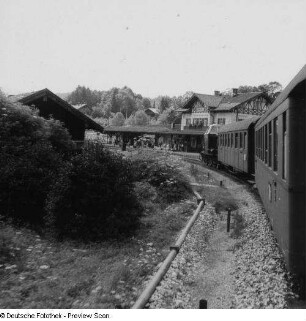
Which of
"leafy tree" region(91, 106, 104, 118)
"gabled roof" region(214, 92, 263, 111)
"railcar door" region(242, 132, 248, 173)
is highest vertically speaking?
"leafy tree" region(91, 106, 104, 118)

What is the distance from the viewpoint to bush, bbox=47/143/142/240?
9.19 metres

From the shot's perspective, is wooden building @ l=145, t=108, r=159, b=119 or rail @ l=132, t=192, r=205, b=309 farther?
wooden building @ l=145, t=108, r=159, b=119

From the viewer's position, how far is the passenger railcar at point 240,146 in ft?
48.8

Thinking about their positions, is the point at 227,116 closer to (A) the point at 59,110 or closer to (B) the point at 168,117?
(A) the point at 59,110

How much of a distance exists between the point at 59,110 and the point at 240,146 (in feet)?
28.7

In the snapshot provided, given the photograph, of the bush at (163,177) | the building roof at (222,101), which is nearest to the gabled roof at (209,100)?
the building roof at (222,101)

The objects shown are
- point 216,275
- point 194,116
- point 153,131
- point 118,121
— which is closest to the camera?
point 216,275

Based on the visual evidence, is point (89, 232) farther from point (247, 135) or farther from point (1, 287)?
point (247, 135)

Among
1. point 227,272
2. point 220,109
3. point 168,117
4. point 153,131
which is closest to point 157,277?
point 227,272

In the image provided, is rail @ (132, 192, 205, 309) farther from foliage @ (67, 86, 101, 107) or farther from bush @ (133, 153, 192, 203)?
foliage @ (67, 86, 101, 107)

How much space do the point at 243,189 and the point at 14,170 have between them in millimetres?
10107

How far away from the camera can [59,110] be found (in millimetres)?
17797

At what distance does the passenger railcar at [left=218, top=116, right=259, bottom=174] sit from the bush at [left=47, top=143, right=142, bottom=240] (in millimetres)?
6882

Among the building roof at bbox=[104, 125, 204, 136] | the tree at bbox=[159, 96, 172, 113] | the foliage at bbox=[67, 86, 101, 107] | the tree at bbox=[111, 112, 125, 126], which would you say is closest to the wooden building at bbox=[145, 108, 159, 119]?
the tree at bbox=[159, 96, 172, 113]
